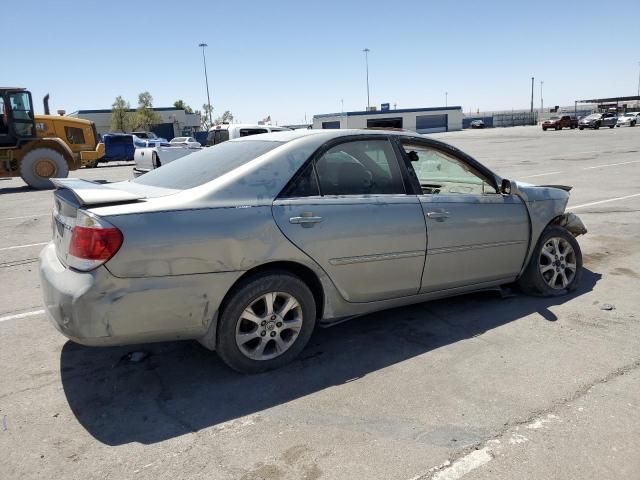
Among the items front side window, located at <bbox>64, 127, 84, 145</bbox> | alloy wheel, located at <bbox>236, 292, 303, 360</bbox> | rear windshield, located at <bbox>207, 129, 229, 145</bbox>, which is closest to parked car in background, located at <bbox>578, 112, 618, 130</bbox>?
rear windshield, located at <bbox>207, 129, 229, 145</bbox>

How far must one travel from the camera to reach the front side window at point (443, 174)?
4.26 meters

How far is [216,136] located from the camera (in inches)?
596

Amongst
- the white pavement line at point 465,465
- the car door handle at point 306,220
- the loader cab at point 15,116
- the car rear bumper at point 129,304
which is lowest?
the white pavement line at point 465,465

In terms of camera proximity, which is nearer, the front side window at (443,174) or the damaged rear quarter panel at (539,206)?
the front side window at (443,174)

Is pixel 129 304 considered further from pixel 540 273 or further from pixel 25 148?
pixel 25 148

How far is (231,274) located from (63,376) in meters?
1.38

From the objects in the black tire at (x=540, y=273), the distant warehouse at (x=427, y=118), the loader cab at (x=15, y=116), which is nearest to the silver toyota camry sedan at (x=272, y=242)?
the black tire at (x=540, y=273)

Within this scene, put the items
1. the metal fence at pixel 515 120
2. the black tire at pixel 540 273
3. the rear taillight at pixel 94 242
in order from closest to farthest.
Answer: the rear taillight at pixel 94 242
the black tire at pixel 540 273
the metal fence at pixel 515 120

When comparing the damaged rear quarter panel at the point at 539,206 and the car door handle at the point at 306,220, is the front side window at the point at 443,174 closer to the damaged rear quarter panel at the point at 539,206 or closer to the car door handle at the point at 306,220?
the damaged rear quarter panel at the point at 539,206

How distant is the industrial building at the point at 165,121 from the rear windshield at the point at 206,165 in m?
64.3

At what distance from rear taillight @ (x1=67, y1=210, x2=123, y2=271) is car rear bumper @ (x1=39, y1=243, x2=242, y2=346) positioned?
0.06 metres

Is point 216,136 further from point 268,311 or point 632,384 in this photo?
point 632,384

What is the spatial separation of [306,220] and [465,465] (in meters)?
1.68

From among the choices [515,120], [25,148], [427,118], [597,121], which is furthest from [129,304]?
[515,120]
